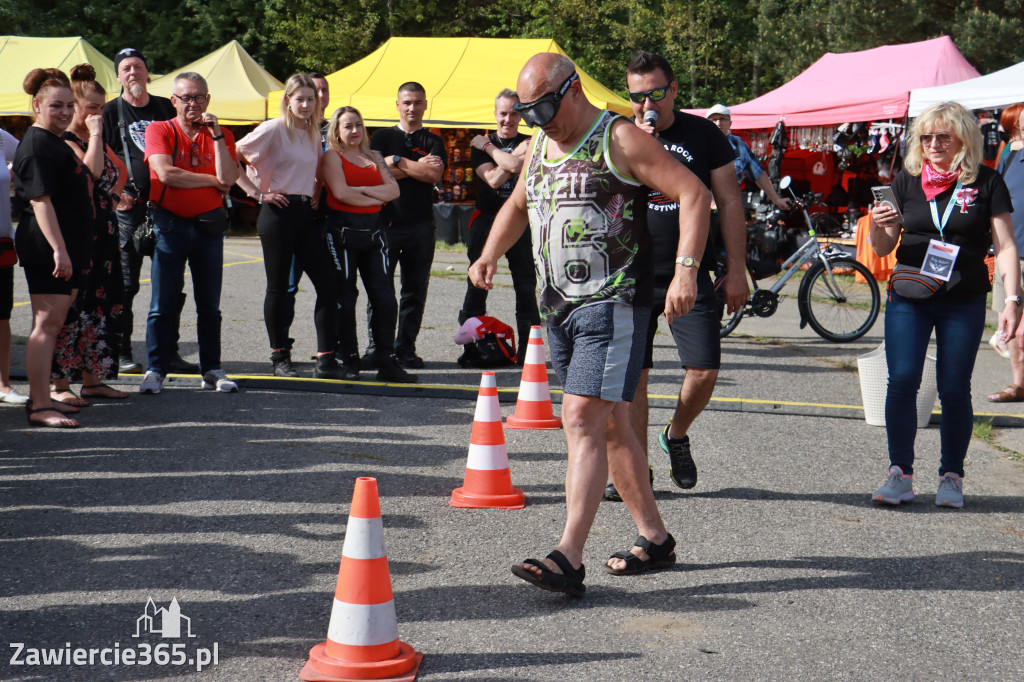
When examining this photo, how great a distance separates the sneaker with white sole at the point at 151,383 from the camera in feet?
23.5

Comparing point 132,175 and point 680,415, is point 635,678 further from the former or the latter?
point 132,175

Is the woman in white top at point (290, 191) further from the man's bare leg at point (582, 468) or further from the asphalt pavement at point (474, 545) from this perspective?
the man's bare leg at point (582, 468)

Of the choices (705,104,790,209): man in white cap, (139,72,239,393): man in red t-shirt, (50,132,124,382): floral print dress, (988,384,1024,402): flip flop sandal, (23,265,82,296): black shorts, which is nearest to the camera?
(23,265,82,296): black shorts

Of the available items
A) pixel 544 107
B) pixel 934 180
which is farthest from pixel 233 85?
pixel 544 107

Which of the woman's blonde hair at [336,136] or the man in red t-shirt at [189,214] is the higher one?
the woman's blonde hair at [336,136]

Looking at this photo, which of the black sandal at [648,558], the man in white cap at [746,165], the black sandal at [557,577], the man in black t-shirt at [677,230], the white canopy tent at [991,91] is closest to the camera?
the black sandal at [557,577]

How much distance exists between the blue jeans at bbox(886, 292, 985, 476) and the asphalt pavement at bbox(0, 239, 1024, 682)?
A: 0.32 metres

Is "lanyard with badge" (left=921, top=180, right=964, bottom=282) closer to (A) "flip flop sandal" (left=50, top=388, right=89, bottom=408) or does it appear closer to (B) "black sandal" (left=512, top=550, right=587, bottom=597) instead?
(B) "black sandal" (left=512, top=550, right=587, bottom=597)

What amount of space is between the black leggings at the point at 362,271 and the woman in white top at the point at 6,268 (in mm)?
2085

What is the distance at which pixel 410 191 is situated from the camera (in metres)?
8.28

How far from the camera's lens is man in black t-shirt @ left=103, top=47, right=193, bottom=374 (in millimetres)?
7500

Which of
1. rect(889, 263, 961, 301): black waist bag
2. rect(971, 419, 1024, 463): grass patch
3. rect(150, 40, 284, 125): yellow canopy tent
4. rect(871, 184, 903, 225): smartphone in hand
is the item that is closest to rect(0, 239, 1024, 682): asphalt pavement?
rect(971, 419, 1024, 463): grass patch

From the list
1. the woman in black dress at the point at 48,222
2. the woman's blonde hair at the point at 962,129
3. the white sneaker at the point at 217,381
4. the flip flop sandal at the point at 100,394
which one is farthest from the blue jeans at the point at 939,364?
the flip flop sandal at the point at 100,394

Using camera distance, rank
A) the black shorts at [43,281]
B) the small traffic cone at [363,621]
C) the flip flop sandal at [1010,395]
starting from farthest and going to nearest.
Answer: the flip flop sandal at [1010,395] → the black shorts at [43,281] → the small traffic cone at [363,621]
